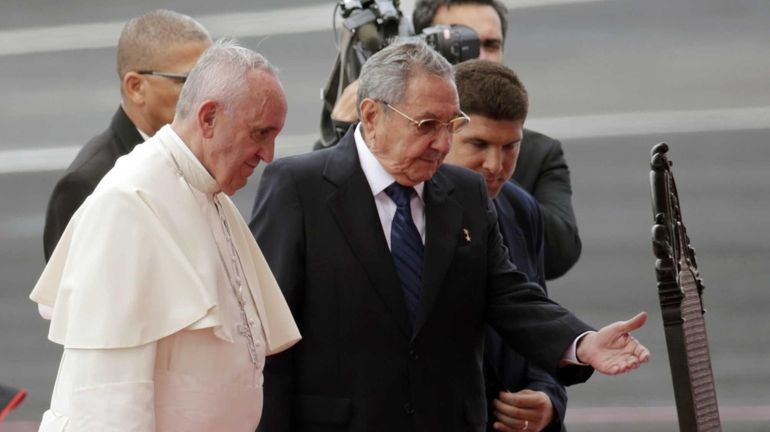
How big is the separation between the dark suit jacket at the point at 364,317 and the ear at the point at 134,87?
0.68m

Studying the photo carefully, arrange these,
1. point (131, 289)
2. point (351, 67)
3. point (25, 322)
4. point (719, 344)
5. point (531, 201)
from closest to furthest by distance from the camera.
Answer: point (131, 289) < point (531, 201) < point (351, 67) < point (719, 344) < point (25, 322)

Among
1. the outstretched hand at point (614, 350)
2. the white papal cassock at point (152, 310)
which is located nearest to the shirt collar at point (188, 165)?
the white papal cassock at point (152, 310)

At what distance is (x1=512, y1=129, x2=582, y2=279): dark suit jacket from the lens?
337 cm

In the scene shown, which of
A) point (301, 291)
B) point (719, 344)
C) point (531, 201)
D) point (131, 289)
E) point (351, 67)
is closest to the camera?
point (131, 289)

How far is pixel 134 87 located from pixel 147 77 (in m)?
0.04

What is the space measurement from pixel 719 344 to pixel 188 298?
2797mm

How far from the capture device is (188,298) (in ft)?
6.88

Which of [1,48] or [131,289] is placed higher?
[1,48]

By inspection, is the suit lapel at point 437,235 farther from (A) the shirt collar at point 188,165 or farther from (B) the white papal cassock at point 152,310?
(A) the shirt collar at point 188,165

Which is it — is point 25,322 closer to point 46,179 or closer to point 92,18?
point 46,179

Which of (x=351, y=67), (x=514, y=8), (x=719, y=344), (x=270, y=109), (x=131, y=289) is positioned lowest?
(x=719, y=344)

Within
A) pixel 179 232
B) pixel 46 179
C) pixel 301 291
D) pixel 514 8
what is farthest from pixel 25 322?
pixel 179 232

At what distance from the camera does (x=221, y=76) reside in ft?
7.18

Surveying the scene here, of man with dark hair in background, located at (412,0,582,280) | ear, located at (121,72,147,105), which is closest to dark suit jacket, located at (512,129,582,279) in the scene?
man with dark hair in background, located at (412,0,582,280)
